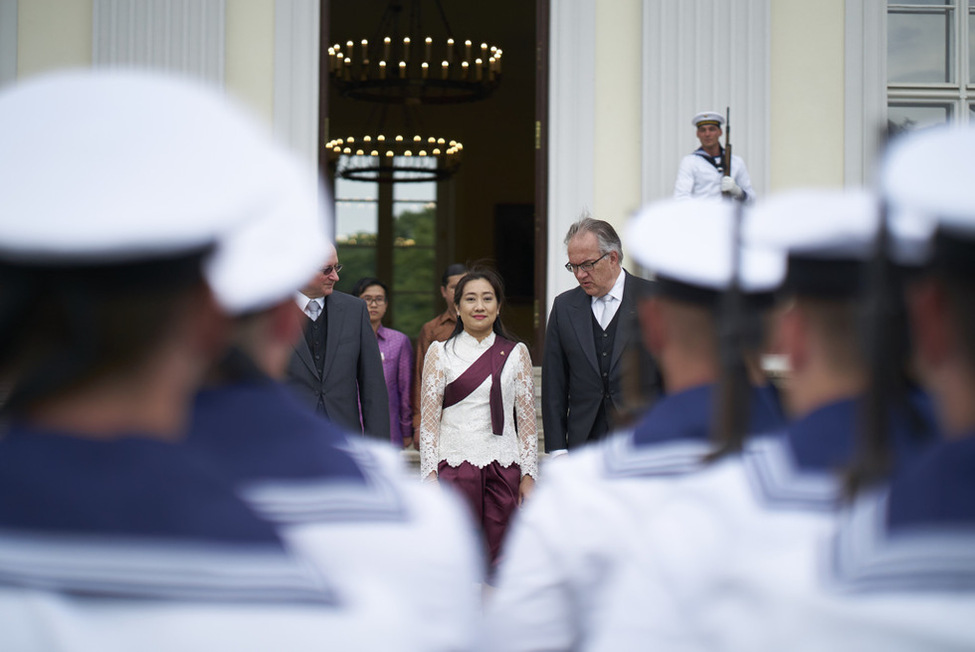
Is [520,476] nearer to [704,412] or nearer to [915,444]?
[704,412]

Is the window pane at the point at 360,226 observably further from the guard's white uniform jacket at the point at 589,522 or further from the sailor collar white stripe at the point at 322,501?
the sailor collar white stripe at the point at 322,501

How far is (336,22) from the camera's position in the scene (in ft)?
44.5

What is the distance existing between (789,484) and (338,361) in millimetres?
3856

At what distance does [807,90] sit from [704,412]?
704 centimetres

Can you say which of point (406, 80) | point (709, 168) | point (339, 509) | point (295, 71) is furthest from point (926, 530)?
point (406, 80)

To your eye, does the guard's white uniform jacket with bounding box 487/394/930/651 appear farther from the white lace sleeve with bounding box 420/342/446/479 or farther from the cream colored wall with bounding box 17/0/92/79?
the cream colored wall with bounding box 17/0/92/79

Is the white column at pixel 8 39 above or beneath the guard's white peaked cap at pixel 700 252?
above

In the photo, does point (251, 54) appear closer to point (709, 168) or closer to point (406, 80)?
point (709, 168)

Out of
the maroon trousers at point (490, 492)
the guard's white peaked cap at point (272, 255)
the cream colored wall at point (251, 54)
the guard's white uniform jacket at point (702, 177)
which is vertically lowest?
the maroon trousers at point (490, 492)

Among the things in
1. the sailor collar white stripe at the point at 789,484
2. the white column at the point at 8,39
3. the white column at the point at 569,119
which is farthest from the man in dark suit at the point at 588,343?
the white column at the point at 8,39

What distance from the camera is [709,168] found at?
24.8ft

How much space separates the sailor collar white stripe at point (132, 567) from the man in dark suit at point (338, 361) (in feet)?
12.8

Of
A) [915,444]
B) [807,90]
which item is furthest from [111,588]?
[807,90]

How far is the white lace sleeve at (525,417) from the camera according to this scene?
17.6 ft
